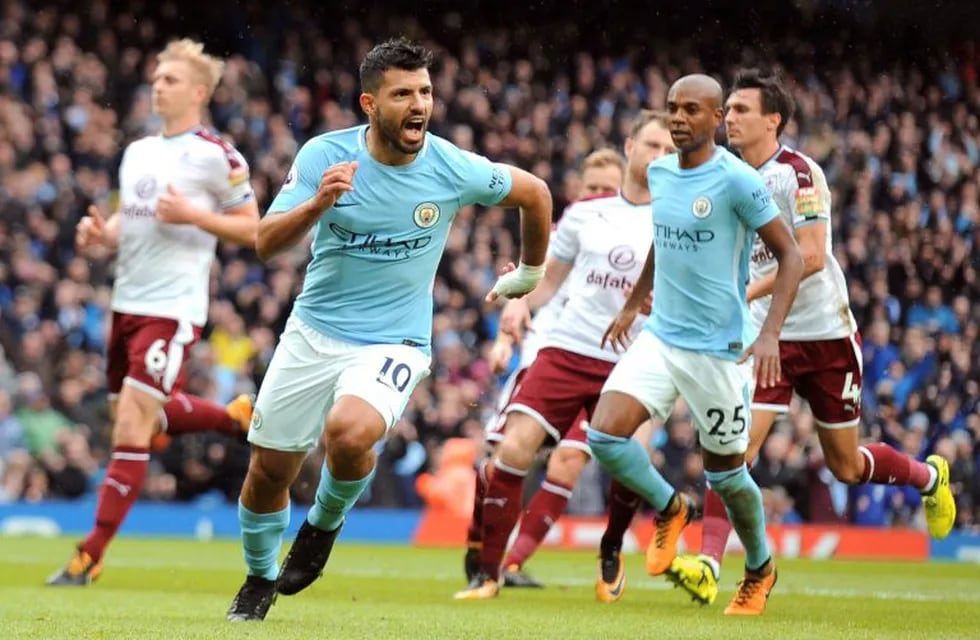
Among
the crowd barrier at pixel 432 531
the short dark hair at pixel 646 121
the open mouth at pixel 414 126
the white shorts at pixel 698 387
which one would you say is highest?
the open mouth at pixel 414 126

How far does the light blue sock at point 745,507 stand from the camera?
8211 mm

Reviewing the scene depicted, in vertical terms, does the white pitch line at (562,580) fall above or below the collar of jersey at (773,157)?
below

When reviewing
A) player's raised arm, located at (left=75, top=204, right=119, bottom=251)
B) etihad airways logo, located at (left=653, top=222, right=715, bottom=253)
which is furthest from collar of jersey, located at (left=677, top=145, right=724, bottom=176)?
player's raised arm, located at (left=75, top=204, right=119, bottom=251)

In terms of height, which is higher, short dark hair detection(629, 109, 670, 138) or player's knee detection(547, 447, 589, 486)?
short dark hair detection(629, 109, 670, 138)

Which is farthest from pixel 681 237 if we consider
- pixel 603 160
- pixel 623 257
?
pixel 603 160

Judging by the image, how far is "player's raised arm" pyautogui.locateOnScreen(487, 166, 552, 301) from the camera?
7.23 meters

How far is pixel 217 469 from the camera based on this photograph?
17.7m

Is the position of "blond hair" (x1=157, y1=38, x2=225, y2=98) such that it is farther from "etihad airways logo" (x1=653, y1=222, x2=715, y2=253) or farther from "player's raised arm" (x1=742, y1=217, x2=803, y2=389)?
"player's raised arm" (x1=742, y1=217, x2=803, y2=389)

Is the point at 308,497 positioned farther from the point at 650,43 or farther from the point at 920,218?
the point at 650,43

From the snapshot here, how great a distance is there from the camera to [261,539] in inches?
286

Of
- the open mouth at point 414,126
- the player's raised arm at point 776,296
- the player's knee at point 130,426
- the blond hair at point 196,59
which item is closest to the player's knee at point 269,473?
the open mouth at point 414,126

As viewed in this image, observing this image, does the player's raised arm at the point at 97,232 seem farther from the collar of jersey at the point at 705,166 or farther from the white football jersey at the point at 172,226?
the collar of jersey at the point at 705,166

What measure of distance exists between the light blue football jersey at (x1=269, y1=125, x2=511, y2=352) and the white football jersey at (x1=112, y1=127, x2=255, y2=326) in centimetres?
320

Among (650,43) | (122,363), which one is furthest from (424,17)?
(122,363)
